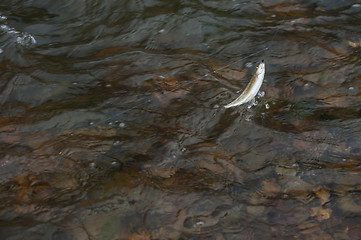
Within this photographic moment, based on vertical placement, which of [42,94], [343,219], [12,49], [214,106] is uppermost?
[12,49]

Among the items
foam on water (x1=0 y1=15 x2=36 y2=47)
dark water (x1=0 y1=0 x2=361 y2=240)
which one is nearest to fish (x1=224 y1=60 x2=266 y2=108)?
dark water (x1=0 y1=0 x2=361 y2=240)

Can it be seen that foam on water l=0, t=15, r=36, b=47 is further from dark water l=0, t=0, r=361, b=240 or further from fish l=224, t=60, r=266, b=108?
fish l=224, t=60, r=266, b=108

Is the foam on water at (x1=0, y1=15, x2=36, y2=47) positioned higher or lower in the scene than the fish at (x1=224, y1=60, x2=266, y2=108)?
higher

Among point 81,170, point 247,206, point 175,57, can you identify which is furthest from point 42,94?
point 247,206

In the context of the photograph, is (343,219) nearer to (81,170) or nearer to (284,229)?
(284,229)

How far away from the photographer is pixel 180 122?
16.3ft

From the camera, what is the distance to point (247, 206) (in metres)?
4.03

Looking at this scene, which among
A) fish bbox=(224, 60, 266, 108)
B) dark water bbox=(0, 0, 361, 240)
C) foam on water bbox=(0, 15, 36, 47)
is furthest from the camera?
foam on water bbox=(0, 15, 36, 47)

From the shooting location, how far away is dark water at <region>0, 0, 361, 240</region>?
156 inches

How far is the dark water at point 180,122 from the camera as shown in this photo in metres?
3.95

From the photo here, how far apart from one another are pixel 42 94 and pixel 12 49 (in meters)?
1.43

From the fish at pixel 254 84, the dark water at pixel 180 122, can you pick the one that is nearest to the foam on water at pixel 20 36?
→ the dark water at pixel 180 122

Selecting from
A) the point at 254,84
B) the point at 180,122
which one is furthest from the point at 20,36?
the point at 254,84

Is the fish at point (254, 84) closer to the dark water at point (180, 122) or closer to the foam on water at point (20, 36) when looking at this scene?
the dark water at point (180, 122)
